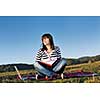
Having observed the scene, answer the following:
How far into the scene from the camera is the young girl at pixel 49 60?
3.23 m

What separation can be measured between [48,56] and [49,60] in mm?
36

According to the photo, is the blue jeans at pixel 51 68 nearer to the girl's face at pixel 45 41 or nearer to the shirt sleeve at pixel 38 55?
the shirt sleeve at pixel 38 55

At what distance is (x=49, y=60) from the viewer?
3.26 meters

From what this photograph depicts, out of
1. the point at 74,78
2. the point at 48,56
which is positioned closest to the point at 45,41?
the point at 48,56

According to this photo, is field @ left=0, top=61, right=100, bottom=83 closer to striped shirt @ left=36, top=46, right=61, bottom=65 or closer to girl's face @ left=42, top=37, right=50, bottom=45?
striped shirt @ left=36, top=46, right=61, bottom=65

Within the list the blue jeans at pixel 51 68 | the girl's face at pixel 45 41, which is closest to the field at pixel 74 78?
the blue jeans at pixel 51 68

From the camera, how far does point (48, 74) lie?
3.26 m

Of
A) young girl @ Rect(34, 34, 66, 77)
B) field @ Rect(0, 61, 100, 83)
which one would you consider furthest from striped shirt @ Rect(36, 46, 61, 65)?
field @ Rect(0, 61, 100, 83)

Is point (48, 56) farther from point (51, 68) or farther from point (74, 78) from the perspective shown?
point (74, 78)
